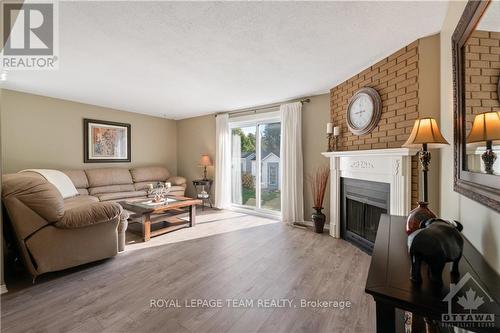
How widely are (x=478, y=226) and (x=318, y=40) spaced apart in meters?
1.91

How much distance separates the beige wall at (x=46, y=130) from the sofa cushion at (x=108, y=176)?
1.07ft

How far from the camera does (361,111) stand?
2877 millimetres

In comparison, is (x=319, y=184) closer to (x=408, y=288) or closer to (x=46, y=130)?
(x=408, y=288)

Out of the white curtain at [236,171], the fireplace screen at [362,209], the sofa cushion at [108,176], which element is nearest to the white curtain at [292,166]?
the fireplace screen at [362,209]

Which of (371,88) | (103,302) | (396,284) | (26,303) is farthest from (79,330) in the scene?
(371,88)

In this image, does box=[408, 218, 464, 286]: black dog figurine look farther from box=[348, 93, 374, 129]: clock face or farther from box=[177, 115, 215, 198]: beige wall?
box=[177, 115, 215, 198]: beige wall

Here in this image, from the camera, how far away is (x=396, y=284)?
2.65 ft

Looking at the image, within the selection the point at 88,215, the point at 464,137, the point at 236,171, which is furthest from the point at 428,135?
the point at 236,171

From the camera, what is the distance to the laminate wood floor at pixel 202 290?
1.56m

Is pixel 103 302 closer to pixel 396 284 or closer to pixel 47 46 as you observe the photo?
pixel 396 284

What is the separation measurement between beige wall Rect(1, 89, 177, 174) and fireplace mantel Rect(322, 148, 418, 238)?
4673mm

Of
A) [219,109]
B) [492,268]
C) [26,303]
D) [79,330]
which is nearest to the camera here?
[492,268]

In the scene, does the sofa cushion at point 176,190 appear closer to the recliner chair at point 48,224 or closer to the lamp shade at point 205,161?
the lamp shade at point 205,161

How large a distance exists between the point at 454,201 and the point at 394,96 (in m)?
1.38
